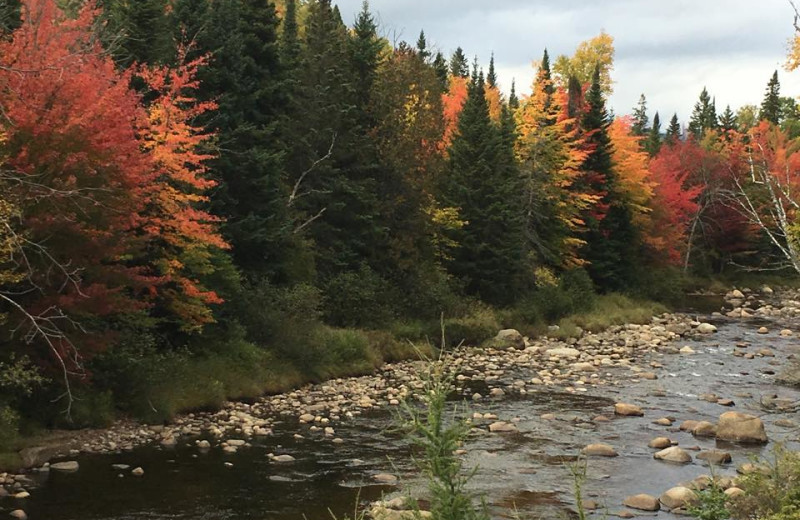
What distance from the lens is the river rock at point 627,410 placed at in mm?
19125

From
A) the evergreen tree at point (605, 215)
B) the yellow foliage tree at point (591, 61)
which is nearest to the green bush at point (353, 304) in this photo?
the evergreen tree at point (605, 215)

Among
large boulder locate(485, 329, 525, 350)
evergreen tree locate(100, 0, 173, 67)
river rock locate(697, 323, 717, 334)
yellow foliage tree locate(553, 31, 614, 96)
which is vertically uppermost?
yellow foliage tree locate(553, 31, 614, 96)

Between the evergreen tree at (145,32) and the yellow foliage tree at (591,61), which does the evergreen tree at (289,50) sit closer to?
the evergreen tree at (145,32)

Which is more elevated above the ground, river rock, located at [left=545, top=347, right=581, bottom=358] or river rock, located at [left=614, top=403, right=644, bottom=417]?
river rock, located at [left=614, top=403, right=644, bottom=417]

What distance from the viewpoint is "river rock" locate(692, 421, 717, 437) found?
55.6 feet

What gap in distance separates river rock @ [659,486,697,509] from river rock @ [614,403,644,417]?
6.60 m

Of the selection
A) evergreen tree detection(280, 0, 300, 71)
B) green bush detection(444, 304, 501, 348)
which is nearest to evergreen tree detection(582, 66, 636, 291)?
green bush detection(444, 304, 501, 348)

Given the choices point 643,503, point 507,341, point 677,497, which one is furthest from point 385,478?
point 507,341

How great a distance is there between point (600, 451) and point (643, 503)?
132 inches

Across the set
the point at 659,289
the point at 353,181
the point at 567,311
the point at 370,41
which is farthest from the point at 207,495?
the point at 659,289

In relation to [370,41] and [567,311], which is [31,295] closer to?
[370,41]

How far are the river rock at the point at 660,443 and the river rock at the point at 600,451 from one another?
107 cm

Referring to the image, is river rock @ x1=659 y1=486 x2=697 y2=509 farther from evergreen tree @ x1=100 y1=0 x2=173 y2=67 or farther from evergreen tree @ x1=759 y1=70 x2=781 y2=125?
evergreen tree @ x1=759 y1=70 x2=781 y2=125

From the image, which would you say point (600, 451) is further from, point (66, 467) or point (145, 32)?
point (145, 32)
